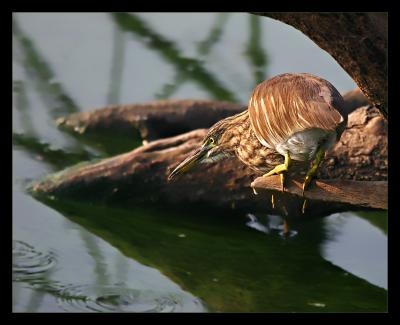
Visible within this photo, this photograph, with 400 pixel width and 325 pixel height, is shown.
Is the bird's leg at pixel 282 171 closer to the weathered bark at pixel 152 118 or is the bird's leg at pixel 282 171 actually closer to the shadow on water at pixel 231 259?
the shadow on water at pixel 231 259

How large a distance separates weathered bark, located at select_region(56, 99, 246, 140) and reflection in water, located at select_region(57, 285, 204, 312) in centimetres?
121

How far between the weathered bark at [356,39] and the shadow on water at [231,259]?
4.84 ft

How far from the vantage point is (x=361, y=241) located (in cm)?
448

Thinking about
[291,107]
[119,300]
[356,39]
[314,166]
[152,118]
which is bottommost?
[119,300]

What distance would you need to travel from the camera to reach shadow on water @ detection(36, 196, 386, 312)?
407 centimetres

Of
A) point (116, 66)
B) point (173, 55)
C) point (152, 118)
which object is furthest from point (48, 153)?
point (173, 55)

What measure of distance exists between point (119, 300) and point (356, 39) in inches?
64.5

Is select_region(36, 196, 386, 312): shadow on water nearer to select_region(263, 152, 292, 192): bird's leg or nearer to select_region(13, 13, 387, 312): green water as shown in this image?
select_region(13, 13, 387, 312): green water

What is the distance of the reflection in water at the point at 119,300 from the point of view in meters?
3.89

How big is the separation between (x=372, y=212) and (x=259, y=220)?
0.44 m

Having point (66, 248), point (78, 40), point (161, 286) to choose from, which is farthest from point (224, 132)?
point (78, 40)

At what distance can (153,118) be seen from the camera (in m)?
5.14

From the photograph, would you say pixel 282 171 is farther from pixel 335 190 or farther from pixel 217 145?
pixel 217 145

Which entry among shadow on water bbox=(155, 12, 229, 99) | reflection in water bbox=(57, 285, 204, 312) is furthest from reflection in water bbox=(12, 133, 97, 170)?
reflection in water bbox=(57, 285, 204, 312)
